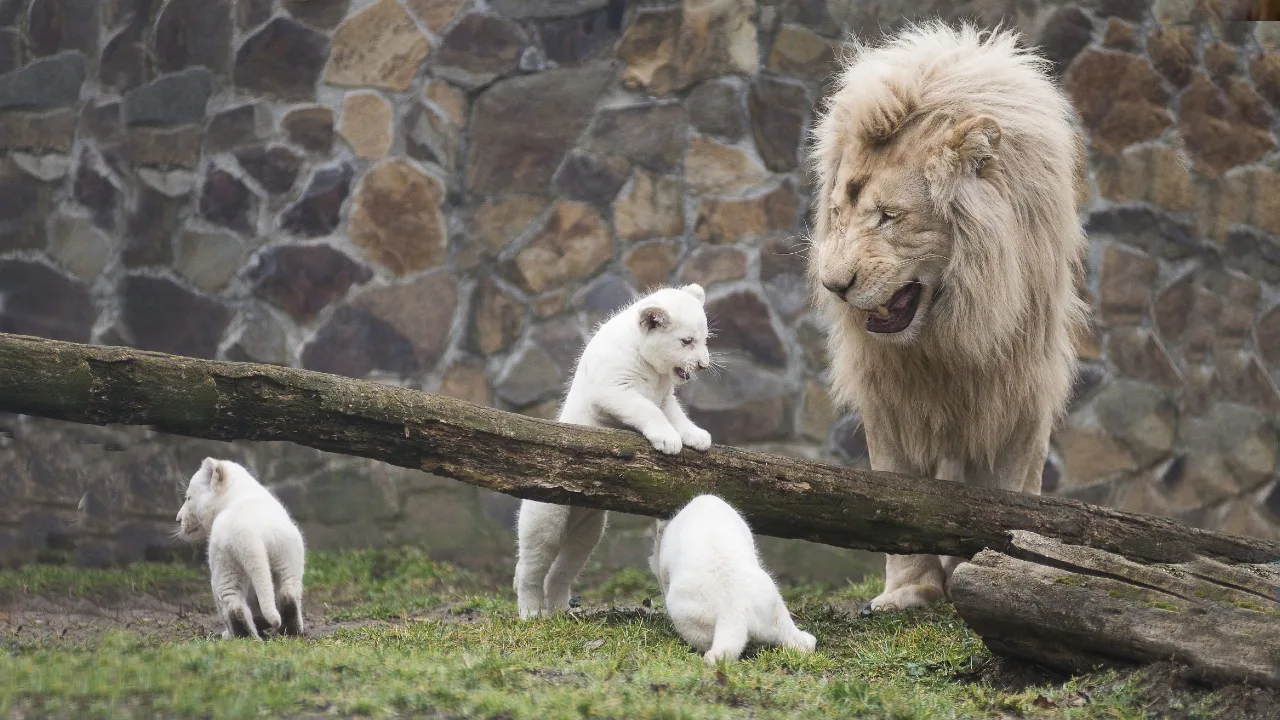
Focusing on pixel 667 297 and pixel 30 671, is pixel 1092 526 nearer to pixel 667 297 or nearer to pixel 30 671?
pixel 667 297

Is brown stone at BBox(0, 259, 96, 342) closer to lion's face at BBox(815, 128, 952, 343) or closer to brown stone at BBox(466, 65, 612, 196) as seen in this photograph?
brown stone at BBox(466, 65, 612, 196)

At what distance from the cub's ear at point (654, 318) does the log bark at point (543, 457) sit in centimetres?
52

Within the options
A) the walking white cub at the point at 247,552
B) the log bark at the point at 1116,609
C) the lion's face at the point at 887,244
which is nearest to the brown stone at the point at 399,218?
the walking white cub at the point at 247,552

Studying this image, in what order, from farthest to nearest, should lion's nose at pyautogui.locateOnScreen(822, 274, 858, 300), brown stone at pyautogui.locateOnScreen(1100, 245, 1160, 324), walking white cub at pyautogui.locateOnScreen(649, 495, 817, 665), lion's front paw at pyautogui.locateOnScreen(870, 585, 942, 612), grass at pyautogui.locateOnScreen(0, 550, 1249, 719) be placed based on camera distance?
brown stone at pyautogui.locateOnScreen(1100, 245, 1160, 324) → lion's front paw at pyautogui.locateOnScreen(870, 585, 942, 612) → lion's nose at pyautogui.locateOnScreen(822, 274, 858, 300) → walking white cub at pyautogui.locateOnScreen(649, 495, 817, 665) → grass at pyautogui.locateOnScreen(0, 550, 1249, 719)

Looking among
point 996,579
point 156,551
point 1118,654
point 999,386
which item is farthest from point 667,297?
point 156,551

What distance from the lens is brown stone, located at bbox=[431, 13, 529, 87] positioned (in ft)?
27.4

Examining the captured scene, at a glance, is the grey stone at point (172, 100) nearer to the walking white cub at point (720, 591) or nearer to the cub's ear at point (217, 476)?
the cub's ear at point (217, 476)

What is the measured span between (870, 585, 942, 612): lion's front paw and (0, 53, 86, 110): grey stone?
21.0 ft

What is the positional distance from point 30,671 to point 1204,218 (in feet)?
24.7

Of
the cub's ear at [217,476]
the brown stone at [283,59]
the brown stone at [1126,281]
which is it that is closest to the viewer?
the cub's ear at [217,476]

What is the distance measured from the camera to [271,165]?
8383 millimetres

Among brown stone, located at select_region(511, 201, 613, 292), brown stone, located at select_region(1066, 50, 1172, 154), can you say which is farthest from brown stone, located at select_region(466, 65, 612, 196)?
brown stone, located at select_region(1066, 50, 1172, 154)

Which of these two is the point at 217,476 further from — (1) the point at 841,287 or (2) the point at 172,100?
(2) the point at 172,100

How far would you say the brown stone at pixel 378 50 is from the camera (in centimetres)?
836
